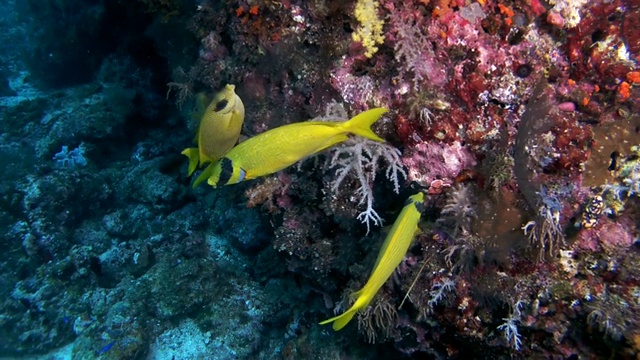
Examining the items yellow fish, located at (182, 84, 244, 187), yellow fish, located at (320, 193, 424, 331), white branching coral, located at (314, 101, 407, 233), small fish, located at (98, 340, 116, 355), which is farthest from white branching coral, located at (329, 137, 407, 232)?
small fish, located at (98, 340, 116, 355)

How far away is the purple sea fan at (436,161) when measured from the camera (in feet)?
8.60

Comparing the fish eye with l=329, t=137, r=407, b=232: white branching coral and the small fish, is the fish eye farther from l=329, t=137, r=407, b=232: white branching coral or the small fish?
the small fish

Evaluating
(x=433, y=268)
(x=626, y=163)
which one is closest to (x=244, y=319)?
(x=433, y=268)

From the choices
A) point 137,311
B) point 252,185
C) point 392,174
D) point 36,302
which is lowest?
point 36,302

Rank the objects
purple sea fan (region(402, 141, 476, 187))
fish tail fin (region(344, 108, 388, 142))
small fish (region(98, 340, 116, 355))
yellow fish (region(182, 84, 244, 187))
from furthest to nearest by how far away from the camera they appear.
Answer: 1. small fish (region(98, 340, 116, 355))
2. purple sea fan (region(402, 141, 476, 187))
3. yellow fish (region(182, 84, 244, 187))
4. fish tail fin (region(344, 108, 388, 142))

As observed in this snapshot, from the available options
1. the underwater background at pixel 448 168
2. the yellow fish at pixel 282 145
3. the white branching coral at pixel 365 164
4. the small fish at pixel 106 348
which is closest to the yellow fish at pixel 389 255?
the underwater background at pixel 448 168

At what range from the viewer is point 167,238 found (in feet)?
26.1

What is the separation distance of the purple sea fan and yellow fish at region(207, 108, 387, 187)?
2.69 ft

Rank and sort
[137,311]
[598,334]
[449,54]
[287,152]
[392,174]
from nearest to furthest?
1. [287,152]
2. [598,334]
3. [449,54]
4. [392,174]
5. [137,311]

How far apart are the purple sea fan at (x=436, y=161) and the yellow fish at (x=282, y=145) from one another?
819 mm

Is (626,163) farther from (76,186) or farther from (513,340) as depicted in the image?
(76,186)

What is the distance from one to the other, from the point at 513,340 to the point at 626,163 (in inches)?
55.7

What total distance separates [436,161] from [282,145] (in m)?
1.30

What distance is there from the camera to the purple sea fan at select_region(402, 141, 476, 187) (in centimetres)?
262
